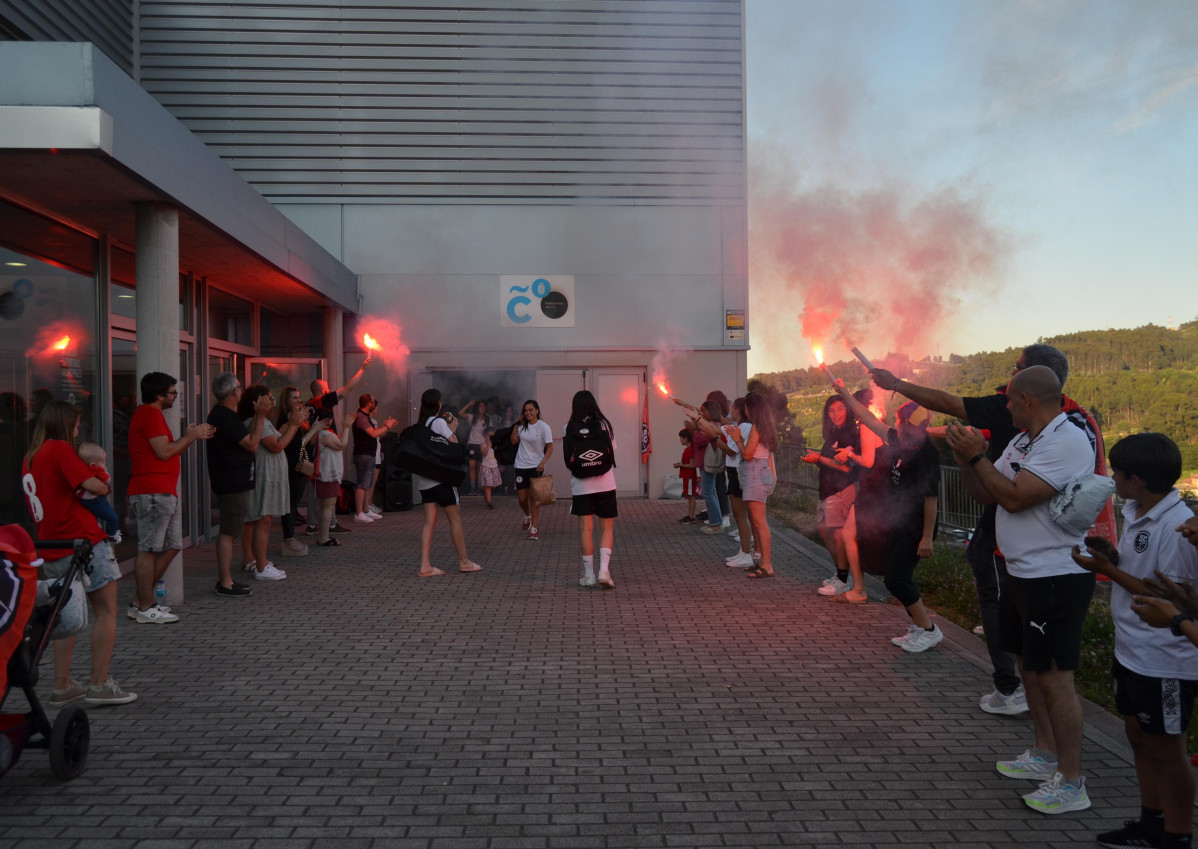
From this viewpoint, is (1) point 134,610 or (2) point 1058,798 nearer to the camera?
(2) point 1058,798

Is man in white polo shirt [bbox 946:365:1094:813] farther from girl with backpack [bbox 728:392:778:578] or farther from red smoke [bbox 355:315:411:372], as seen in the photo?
red smoke [bbox 355:315:411:372]

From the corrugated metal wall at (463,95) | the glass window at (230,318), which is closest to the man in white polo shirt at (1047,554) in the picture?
the glass window at (230,318)

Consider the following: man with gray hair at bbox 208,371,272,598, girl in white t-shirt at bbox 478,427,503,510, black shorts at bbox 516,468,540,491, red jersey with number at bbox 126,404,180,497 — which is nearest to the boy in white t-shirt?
red jersey with number at bbox 126,404,180,497

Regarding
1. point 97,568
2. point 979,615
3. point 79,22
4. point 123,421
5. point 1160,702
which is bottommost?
point 979,615

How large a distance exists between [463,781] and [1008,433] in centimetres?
300

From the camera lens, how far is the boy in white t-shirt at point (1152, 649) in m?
2.92

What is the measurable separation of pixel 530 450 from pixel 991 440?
7319mm

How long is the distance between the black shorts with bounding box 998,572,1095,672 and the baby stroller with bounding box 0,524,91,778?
12.9 feet

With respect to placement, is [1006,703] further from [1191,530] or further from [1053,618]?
[1191,530]

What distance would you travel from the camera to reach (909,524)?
5.70 m

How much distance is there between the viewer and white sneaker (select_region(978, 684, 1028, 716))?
454 centimetres

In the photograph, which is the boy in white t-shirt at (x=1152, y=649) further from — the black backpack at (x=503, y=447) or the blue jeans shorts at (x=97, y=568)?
the black backpack at (x=503, y=447)

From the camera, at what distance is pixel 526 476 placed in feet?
37.2

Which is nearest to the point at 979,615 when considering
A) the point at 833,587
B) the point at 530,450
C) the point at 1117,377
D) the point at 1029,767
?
the point at 833,587
